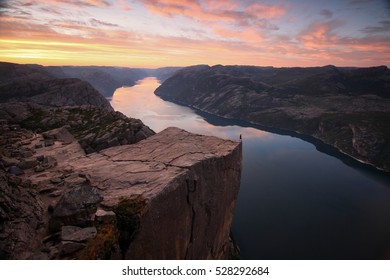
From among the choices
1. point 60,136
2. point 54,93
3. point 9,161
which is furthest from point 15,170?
point 54,93

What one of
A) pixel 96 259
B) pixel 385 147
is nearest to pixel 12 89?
pixel 96 259

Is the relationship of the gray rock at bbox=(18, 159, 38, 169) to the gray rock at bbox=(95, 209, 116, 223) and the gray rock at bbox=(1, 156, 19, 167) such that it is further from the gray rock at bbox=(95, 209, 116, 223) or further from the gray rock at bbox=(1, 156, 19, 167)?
the gray rock at bbox=(95, 209, 116, 223)

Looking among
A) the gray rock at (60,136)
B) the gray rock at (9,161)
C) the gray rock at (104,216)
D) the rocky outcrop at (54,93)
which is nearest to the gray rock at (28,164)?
the gray rock at (9,161)

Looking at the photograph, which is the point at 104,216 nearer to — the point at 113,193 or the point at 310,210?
the point at 113,193

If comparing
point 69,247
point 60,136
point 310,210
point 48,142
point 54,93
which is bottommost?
point 310,210

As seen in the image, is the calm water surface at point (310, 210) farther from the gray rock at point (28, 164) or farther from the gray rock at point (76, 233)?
the gray rock at point (76, 233)

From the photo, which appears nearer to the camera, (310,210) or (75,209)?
(75,209)

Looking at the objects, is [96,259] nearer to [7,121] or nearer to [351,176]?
[7,121]
